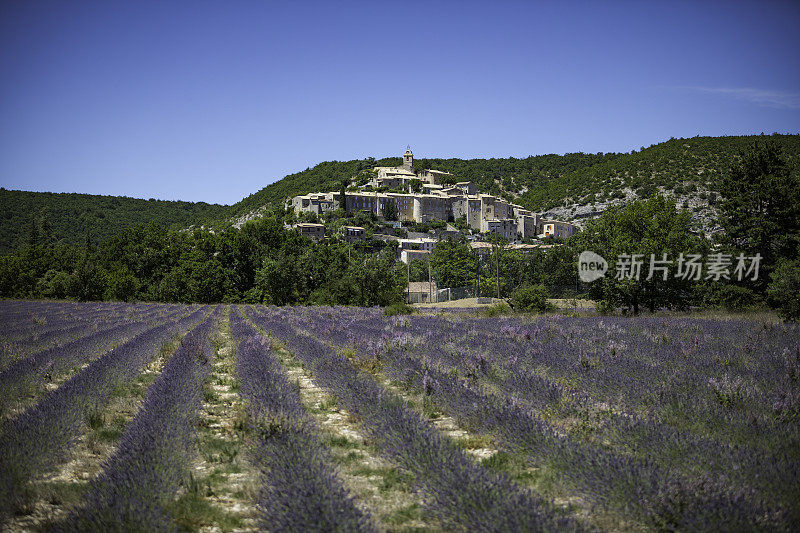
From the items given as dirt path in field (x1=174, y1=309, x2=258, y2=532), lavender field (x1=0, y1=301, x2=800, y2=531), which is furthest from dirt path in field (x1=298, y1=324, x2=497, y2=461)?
dirt path in field (x1=174, y1=309, x2=258, y2=532)

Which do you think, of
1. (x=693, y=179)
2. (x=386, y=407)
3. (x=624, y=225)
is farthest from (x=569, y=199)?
(x=386, y=407)

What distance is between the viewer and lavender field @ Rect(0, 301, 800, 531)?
315 centimetres

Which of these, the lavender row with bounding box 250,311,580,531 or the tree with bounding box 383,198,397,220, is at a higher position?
the tree with bounding box 383,198,397,220

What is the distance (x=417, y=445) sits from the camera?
13.7 ft

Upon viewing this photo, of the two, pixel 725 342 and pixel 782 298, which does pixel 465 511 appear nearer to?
pixel 725 342

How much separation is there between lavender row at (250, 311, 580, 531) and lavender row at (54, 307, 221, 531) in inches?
73.6

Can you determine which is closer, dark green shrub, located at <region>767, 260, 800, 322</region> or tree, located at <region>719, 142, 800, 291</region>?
dark green shrub, located at <region>767, 260, 800, 322</region>

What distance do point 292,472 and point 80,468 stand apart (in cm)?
250

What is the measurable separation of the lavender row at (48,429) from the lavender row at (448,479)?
3.10 metres

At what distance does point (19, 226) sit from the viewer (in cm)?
11594

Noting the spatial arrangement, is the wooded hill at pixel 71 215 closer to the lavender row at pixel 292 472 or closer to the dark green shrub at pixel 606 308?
the dark green shrub at pixel 606 308

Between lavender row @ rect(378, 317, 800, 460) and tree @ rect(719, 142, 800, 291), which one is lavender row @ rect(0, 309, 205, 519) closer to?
lavender row @ rect(378, 317, 800, 460)

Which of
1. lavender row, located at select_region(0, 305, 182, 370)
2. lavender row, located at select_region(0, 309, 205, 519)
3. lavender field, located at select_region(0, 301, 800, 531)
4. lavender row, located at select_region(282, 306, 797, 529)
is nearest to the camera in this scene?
lavender row, located at select_region(282, 306, 797, 529)

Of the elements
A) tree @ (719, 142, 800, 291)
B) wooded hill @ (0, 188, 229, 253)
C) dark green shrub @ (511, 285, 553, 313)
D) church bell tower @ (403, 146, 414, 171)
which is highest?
church bell tower @ (403, 146, 414, 171)
